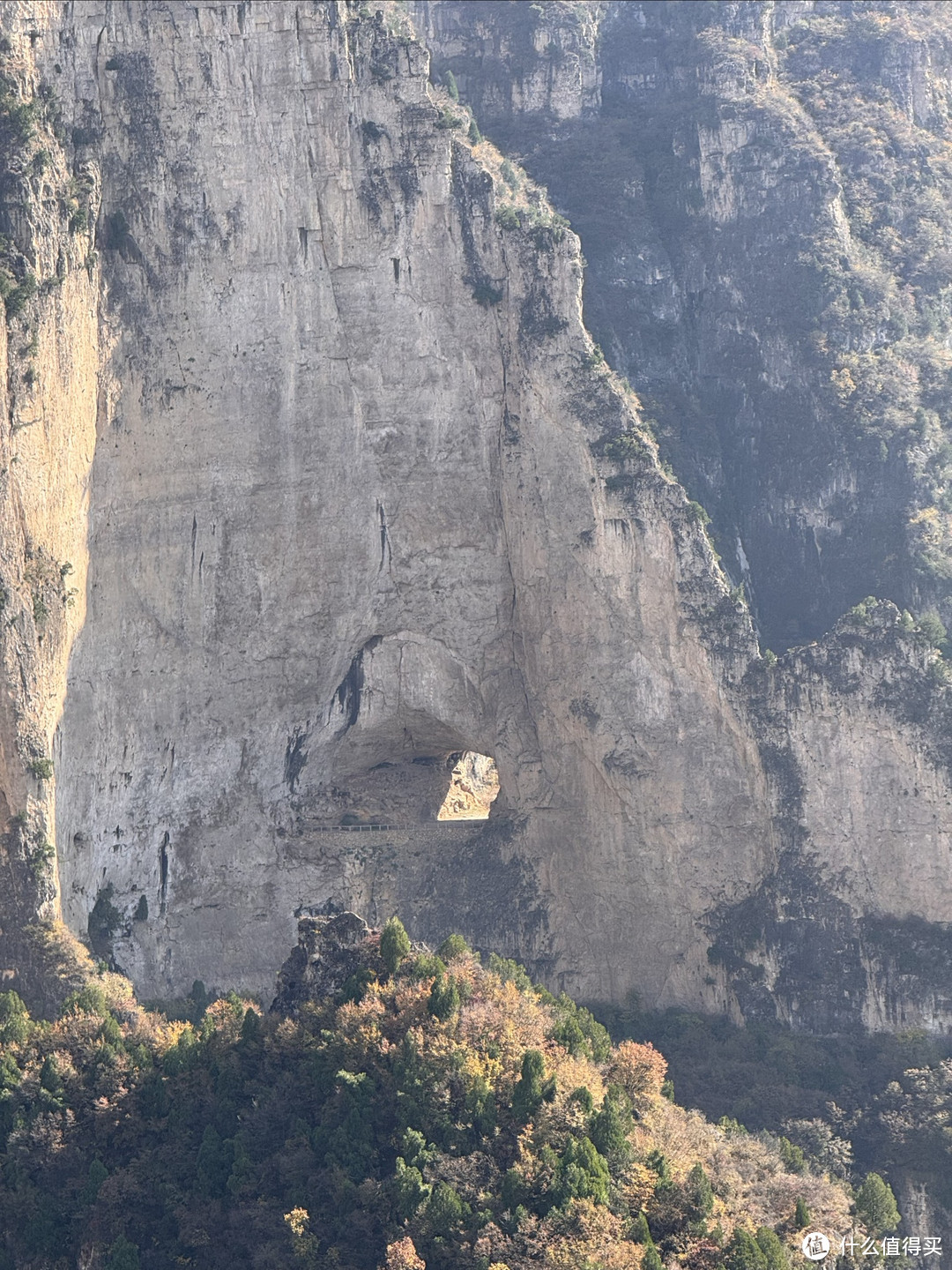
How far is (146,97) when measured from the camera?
63500 mm

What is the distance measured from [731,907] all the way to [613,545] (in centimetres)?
953

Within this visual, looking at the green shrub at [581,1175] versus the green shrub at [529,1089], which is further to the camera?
the green shrub at [529,1089]

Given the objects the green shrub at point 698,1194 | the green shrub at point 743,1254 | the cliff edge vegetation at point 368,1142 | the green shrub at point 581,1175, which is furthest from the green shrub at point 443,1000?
the green shrub at point 743,1254

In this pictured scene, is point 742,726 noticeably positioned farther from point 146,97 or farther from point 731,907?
point 146,97

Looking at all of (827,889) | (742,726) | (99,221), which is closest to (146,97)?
(99,221)

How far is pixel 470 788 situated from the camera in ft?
239

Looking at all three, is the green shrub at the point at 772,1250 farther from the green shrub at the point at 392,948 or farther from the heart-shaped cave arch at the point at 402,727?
Answer: the heart-shaped cave arch at the point at 402,727

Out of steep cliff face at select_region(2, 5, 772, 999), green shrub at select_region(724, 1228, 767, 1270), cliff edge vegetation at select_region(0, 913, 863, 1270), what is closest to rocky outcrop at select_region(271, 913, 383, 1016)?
cliff edge vegetation at select_region(0, 913, 863, 1270)

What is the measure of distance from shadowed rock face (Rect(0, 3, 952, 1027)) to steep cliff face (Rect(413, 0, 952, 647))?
28.5 ft

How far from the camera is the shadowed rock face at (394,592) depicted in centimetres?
6362

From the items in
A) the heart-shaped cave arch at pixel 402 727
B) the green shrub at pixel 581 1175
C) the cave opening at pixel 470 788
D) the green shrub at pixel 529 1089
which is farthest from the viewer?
the cave opening at pixel 470 788

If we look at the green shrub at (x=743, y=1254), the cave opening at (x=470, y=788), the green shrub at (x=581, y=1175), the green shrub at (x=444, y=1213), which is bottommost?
the green shrub at (x=743, y=1254)

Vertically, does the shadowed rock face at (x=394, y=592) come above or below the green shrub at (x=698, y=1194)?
above

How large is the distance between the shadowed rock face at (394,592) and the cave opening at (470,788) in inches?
103
